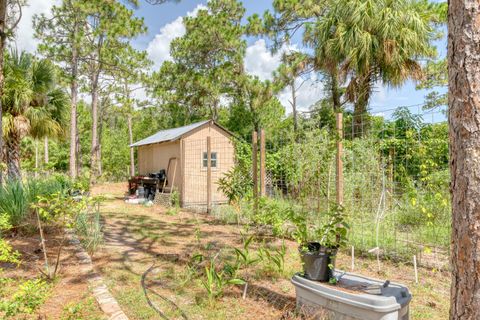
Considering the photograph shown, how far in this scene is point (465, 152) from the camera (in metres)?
1.51

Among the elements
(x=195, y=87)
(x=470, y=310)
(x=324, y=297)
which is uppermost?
(x=195, y=87)

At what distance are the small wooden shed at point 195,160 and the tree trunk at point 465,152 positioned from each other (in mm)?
8912

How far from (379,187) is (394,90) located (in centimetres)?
511

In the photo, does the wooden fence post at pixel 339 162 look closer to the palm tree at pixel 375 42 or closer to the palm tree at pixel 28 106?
the palm tree at pixel 375 42

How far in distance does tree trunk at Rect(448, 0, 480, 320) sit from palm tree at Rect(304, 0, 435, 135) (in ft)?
22.2

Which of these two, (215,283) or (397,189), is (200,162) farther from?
(215,283)

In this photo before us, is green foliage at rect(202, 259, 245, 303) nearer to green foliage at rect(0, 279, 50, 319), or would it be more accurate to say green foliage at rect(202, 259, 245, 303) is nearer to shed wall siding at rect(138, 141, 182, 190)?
green foliage at rect(0, 279, 50, 319)

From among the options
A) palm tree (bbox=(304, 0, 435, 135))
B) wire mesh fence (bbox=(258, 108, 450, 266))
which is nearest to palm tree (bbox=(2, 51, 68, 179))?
wire mesh fence (bbox=(258, 108, 450, 266))

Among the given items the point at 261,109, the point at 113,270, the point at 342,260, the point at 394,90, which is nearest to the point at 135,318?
the point at 113,270

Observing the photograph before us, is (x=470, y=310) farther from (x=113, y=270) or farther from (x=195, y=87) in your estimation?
(x=195, y=87)

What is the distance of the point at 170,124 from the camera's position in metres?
20.0

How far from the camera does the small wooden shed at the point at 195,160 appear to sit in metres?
10.9

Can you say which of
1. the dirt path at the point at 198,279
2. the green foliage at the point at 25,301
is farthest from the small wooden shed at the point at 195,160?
the green foliage at the point at 25,301

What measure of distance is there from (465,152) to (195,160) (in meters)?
10.4
